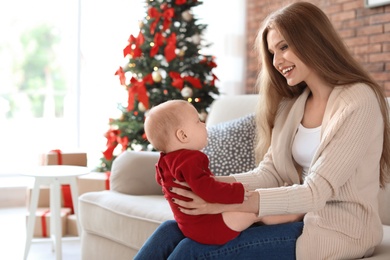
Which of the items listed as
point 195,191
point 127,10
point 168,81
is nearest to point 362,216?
point 195,191

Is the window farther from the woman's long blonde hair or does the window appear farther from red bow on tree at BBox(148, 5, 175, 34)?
the woman's long blonde hair

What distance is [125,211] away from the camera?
2686 millimetres

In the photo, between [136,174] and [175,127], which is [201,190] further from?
[136,174]

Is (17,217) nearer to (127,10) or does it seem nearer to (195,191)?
A: (127,10)

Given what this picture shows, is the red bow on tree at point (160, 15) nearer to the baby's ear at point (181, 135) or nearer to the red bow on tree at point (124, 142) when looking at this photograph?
the red bow on tree at point (124, 142)

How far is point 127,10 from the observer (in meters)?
5.46

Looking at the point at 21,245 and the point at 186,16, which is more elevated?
the point at 186,16

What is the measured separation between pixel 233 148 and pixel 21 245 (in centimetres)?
179

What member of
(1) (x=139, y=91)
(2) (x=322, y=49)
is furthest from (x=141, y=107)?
(2) (x=322, y=49)

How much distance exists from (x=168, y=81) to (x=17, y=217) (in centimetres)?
170

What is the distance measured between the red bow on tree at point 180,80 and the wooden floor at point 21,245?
120cm

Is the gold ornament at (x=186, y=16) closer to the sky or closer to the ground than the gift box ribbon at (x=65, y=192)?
closer to the sky

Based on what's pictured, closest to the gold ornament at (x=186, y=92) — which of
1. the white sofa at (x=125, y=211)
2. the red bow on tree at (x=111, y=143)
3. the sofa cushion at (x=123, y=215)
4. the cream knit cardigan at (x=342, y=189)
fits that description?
the red bow on tree at (x=111, y=143)

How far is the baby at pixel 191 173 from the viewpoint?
1.65 m
